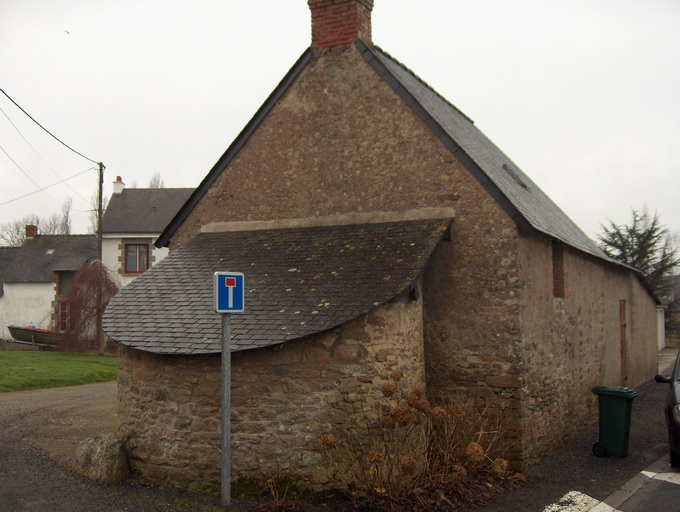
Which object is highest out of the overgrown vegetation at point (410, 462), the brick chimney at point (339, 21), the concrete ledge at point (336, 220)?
the brick chimney at point (339, 21)

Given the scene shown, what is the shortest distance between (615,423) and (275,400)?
5694 millimetres

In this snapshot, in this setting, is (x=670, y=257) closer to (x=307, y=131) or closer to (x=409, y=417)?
(x=307, y=131)

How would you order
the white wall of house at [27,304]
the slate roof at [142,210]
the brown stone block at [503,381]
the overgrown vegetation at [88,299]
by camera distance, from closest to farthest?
1. the brown stone block at [503,381]
2. the overgrown vegetation at [88,299]
3. the slate roof at [142,210]
4. the white wall of house at [27,304]

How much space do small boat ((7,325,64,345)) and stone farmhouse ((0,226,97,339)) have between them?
2452 millimetres

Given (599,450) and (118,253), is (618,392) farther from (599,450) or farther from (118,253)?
(118,253)

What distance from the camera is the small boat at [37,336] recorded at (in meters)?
27.8

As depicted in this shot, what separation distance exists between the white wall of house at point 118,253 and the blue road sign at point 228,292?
A: 24809 millimetres

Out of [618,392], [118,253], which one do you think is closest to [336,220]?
[618,392]

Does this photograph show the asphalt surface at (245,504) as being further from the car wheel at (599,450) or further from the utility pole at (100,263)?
the utility pole at (100,263)

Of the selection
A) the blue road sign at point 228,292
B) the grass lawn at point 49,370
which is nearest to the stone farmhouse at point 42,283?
the grass lawn at point 49,370

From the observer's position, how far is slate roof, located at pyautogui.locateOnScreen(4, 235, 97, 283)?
32.3 meters

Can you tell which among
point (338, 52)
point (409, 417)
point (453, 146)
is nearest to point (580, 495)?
point (409, 417)

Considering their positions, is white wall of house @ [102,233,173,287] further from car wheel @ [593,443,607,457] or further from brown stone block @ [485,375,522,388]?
car wheel @ [593,443,607,457]

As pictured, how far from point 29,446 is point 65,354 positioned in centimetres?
1721
